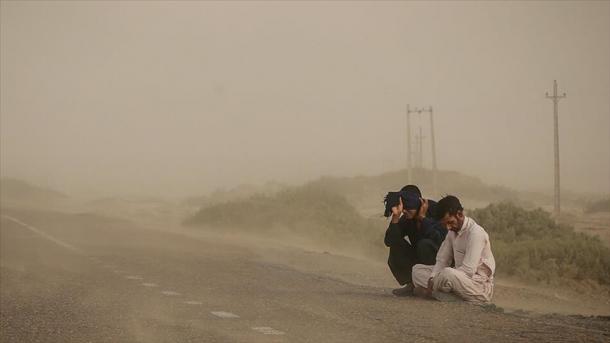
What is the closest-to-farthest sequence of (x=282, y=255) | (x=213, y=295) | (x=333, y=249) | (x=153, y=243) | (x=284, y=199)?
1. (x=213, y=295)
2. (x=282, y=255)
3. (x=153, y=243)
4. (x=333, y=249)
5. (x=284, y=199)

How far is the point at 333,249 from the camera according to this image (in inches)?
1308

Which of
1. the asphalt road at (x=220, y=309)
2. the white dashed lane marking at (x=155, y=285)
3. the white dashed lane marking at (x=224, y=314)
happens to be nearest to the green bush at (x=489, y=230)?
the asphalt road at (x=220, y=309)

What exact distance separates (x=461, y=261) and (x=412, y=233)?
3.66ft

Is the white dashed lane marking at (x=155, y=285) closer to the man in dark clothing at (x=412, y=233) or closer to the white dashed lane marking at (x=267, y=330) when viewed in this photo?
the white dashed lane marking at (x=267, y=330)

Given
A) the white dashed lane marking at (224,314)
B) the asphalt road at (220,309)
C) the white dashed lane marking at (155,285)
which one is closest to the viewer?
the asphalt road at (220,309)

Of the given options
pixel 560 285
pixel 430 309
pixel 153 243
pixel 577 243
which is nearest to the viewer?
pixel 430 309

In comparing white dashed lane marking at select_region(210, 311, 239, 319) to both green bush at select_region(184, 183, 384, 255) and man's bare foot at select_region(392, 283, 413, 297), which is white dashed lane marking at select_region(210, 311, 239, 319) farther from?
green bush at select_region(184, 183, 384, 255)

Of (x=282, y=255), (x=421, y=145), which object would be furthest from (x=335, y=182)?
(x=282, y=255)

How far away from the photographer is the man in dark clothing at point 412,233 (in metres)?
14.4

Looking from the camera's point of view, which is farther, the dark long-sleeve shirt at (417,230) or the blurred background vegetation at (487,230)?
the blurred background vegetation at (487,230)

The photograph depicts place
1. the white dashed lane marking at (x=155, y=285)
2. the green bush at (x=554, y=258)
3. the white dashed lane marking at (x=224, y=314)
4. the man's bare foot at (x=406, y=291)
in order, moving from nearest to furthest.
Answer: the white dashed lane marking at (x=155, y=285) → the white dashed lane marking at (x=224, y=314) → the man's bare foot at (x=406, y=291) → the green bush at (x=554, y=258)

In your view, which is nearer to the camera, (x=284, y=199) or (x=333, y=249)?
(x=333, y=249)

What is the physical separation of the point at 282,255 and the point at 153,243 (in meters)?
5.26

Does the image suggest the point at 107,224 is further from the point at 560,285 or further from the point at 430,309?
the point at 430,309
